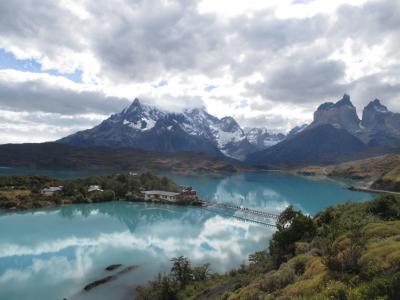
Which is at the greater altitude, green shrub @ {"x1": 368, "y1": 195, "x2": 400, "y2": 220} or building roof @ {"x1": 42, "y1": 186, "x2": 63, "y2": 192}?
green shrub @ {"x1": 368, "y1": 195, "x2": 400, "y2": 220}

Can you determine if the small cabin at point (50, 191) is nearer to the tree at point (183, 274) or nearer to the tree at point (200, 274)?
the tree at point (200, 274)

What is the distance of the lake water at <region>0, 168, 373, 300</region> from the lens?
45.2 m

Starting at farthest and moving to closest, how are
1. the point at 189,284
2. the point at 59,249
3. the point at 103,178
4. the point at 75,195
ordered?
the point at 103,178, the point at 75,195, the point at 59,249, the point at 189,284

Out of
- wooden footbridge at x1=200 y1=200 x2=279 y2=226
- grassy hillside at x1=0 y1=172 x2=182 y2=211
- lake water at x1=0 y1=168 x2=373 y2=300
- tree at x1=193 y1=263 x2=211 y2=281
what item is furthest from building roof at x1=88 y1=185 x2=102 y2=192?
tree at x1=193 y1=263 x2=211 y2=281

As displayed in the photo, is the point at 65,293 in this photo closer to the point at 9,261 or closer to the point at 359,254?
the point at 9,261

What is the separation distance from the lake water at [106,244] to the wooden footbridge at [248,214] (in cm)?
417

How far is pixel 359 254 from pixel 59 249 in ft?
183

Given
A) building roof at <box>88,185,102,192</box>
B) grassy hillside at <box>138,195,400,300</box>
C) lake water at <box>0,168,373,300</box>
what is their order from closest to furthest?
grassy hillside at <box>138,195,400,300</box>, lake water at <box>0,168,373,300</box>, building roof at <box>88,185,102,192</box>

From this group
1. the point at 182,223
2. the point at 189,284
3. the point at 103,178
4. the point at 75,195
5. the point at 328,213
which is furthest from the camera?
the point at 103,178

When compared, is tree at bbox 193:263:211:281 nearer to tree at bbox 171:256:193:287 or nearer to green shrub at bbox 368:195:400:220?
tree at bbox 171:256:193:287

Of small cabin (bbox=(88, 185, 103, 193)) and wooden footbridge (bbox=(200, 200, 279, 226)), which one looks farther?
small cabin (bbox=(88, 185, 103, 193))

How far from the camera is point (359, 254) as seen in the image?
18.1m

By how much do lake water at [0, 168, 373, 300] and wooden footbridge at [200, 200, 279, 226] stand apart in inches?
164

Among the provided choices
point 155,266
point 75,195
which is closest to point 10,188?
point 75,195
